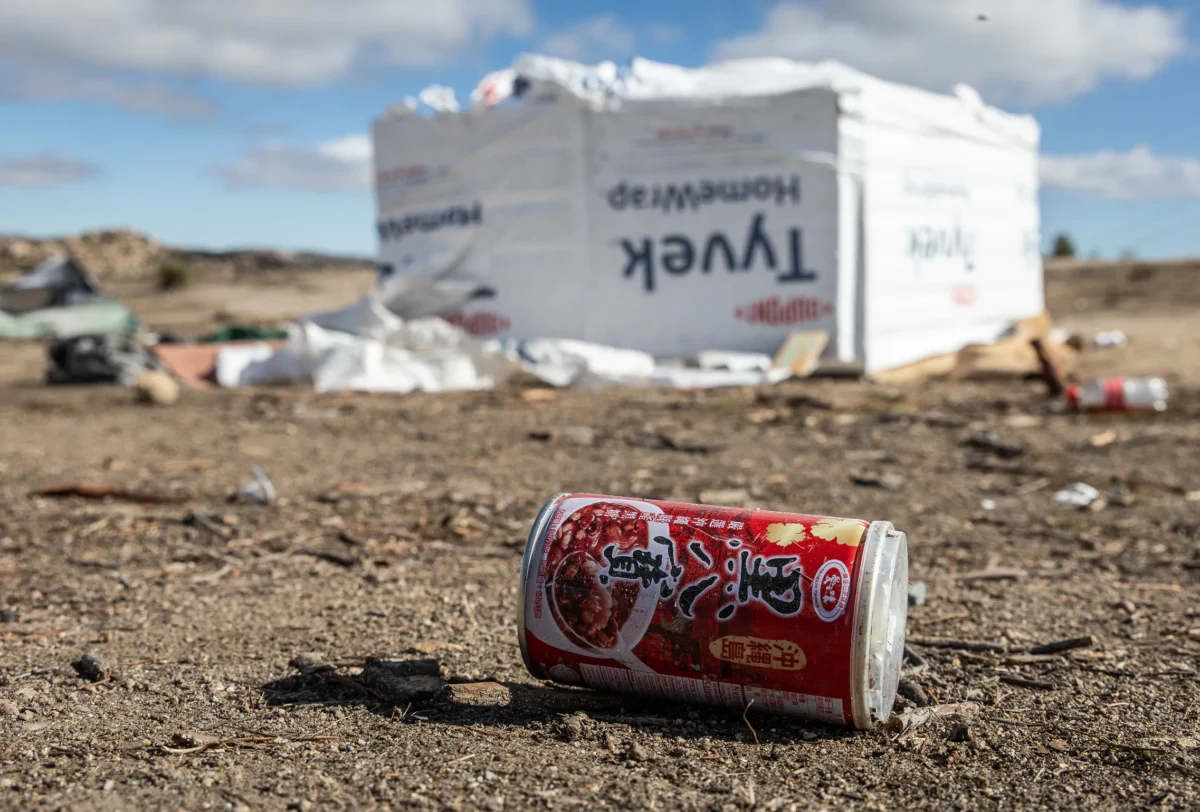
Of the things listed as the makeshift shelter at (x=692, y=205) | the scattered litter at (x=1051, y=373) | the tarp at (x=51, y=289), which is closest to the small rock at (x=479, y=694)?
the scattered litter at (x=1051, y=373)

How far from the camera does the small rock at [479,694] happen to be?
2.52 metres

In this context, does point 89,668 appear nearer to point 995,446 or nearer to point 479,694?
point 479,694

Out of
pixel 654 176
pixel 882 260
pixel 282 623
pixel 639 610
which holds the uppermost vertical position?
pixel 654 176

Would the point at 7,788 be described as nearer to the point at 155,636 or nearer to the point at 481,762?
the point at 481,762

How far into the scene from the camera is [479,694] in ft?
8.39

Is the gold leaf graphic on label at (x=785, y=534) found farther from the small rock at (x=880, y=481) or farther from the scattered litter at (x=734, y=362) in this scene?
the scattered litter at (x=734, y=362)

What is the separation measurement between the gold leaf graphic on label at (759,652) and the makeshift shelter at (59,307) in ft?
49.0

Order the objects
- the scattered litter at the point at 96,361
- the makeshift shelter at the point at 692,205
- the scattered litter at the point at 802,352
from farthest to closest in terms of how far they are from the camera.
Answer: the makeshift shelter at the point at 692,205 → the scattered litter at the point at 96,361 → the scattered litter at the point at 802,352

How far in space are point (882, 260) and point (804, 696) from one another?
8.82m

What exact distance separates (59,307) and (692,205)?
34.2 ft

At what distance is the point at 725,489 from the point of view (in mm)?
5266

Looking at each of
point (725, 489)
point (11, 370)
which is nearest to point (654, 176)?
point (725, 489)

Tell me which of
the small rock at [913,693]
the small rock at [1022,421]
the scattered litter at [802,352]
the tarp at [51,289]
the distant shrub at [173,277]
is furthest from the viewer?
the distant shrub at [173,277]

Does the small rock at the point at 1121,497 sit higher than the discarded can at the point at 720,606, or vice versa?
the discarded can at the point at 720,606
